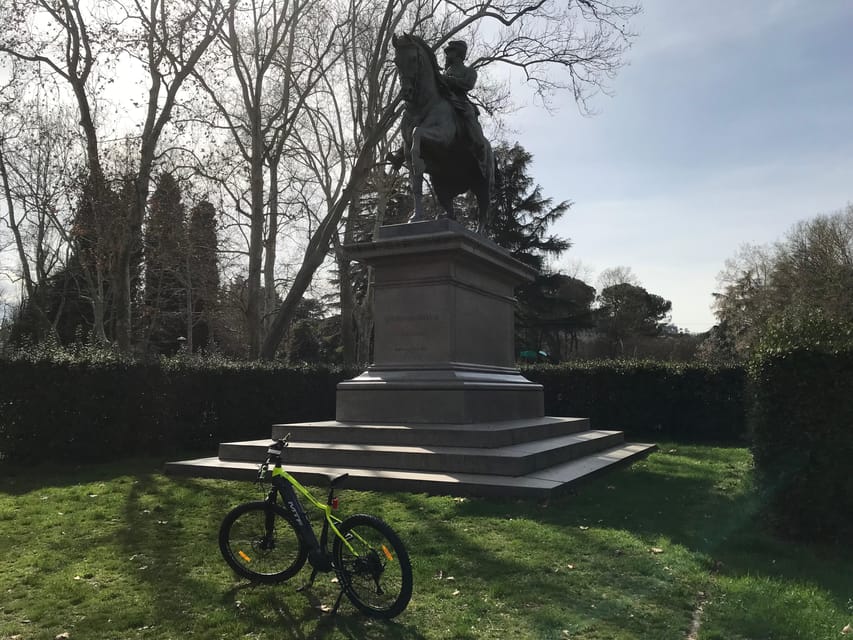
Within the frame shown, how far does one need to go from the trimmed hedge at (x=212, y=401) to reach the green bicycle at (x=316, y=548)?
887 cm

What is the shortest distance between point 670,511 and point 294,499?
4.62 meters

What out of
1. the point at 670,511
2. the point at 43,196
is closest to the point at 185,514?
the point at 670,511

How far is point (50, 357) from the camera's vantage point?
505 inches

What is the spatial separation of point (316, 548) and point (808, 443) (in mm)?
4763

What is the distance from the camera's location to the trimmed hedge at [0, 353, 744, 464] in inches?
492

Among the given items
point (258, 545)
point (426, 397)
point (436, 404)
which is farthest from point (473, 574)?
point (426, 397)

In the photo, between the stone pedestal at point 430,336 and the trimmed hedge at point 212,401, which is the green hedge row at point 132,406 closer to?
the trimmed hedge at point 212,401

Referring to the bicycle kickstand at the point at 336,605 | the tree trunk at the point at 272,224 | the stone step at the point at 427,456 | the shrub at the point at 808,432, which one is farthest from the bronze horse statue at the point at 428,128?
the tree trunk at the point at 272,224

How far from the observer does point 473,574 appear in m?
5.31

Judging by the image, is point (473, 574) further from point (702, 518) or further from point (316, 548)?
point (702, 518)

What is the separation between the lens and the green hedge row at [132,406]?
40.8 feet

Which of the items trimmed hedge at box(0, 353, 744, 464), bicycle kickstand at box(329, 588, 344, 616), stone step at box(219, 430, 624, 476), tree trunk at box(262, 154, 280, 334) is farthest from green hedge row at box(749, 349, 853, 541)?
tree trunk at box(262, 154, 280, 334)

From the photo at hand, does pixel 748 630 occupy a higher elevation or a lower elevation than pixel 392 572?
lower

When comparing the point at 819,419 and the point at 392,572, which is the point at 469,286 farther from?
the point at 392,572
